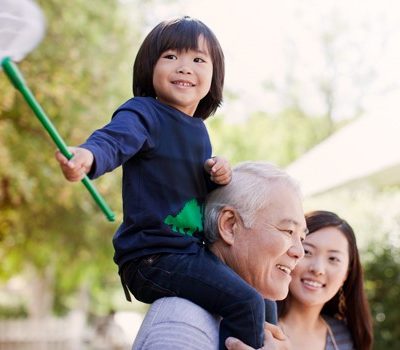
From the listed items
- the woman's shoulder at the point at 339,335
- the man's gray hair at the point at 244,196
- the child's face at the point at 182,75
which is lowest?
the woman's shoulder at the point at 339,335

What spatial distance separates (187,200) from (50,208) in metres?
10.9

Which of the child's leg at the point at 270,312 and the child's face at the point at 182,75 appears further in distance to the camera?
the child's leg at the point at 270,312

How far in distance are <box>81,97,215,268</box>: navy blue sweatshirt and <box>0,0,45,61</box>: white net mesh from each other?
0.50 meters

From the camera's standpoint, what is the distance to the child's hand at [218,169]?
2.70 m

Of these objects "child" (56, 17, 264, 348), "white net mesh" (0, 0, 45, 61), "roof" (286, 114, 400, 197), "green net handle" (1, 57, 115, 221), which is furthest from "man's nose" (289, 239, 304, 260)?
"roof" (286, 114, 400, 197)

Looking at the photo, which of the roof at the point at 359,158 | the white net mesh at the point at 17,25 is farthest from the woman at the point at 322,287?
the roof at the point at 359,158

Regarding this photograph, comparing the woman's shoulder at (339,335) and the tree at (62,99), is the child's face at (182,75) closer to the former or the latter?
the woman's shoulder at (339,335)

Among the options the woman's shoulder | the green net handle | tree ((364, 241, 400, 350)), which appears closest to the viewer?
the green net handle

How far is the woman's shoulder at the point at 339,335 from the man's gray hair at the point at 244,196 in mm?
1392

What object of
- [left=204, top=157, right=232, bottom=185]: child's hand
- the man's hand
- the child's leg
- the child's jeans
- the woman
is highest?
[left=204, top=157, right=232, bottom=185]: child's hand

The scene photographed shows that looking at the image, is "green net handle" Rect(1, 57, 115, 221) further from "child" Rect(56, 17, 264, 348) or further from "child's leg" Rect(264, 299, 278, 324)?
"child's leg" Rect(264, 299, 278, 324)

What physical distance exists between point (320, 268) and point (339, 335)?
440mm

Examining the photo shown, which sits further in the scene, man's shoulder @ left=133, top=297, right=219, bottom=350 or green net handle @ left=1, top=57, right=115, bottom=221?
man's shoulder @ left=133, top=297, right=219, bottom=350

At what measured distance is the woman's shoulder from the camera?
4.00 metres
